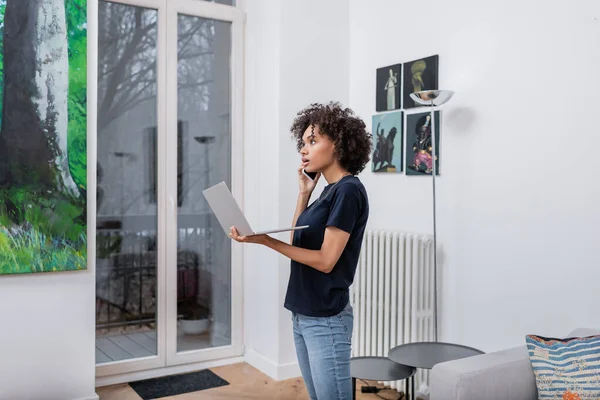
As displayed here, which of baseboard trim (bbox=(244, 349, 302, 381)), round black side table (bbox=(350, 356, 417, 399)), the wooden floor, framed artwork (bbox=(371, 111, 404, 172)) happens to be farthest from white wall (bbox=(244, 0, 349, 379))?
round black side table (bbox=(350, 356, 417, 399))

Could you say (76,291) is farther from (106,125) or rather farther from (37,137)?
(106,125)

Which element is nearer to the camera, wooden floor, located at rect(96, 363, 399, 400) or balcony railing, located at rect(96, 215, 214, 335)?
wooden floor, located at rect(96, 363, 399, 400)

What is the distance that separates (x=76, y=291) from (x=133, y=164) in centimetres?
92

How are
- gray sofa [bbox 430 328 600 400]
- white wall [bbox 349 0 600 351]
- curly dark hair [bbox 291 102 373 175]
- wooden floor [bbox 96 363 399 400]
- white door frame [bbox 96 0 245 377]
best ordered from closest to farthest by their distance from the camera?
curly dark hair [bbox 291 102 373 175] < gray sofa [bbox 430 328 600 400] < white wall [bbox 349 0 600 351] < wooden floor [bbox 96 363 399 400] < white door frame [bbox 96 0 245 377]

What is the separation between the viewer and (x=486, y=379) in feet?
7.39

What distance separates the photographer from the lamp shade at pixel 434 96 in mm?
3109

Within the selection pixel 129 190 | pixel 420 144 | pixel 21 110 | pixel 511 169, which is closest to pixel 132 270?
pixel 129 190

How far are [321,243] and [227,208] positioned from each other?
13.2 inches

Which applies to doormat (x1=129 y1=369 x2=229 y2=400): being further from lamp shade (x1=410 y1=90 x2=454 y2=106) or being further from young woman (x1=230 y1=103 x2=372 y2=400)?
lamp shade (x1=410 y1=90 x2=454 y2=106)

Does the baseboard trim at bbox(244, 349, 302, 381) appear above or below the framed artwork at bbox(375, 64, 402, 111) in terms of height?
below

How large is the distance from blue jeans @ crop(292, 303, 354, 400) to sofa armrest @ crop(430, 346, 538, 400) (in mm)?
434

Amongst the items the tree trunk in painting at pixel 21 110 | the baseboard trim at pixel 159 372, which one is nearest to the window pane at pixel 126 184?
the baseboard trim at pixel 159 372

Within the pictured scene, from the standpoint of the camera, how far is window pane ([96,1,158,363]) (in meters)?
3.75

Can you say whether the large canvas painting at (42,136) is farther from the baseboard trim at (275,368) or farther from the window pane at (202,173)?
the baseboard trim at (275,368)
